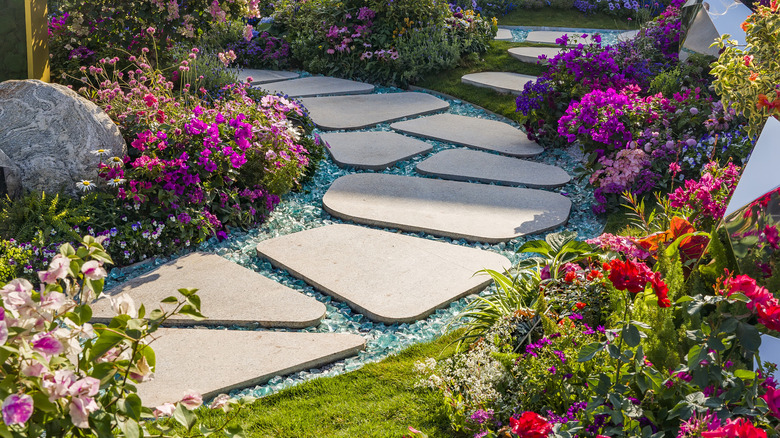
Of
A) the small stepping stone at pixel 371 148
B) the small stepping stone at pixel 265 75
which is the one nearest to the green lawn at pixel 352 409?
the small stepping stone at pixel 371 148

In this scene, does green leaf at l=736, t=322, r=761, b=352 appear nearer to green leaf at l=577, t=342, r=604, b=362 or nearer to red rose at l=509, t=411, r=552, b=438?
green leaf at l=577, t=342, r=604, b=362

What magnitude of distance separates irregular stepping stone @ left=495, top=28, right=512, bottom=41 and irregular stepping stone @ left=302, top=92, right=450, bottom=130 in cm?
265

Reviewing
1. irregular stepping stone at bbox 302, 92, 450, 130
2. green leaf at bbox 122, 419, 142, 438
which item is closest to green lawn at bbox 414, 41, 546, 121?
irregular stepping stone at bbox 302, 92, 450, 130

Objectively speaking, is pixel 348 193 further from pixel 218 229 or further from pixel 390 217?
pixel 218 229

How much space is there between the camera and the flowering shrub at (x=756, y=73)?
9.81ft

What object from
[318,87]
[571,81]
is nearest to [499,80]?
[571,81]

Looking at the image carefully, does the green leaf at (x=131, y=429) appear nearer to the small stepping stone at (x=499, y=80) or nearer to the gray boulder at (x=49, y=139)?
the gray boulder at (x=49, y=139)

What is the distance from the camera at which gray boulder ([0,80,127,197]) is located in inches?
144

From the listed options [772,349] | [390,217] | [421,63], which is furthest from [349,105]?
[772,349]

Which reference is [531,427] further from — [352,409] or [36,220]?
[36,220]

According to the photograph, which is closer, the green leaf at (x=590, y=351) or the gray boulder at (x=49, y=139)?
the green leaf at (x=590, y=351)

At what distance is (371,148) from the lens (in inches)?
211

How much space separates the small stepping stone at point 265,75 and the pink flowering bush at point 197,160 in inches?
99.2

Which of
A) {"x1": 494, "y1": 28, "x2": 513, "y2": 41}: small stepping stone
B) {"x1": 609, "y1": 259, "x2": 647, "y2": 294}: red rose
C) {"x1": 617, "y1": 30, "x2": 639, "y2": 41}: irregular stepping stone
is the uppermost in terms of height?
{"x1": 617, "y1": 30, "x2": 639, "y2": 41}: irregular stepping stone
